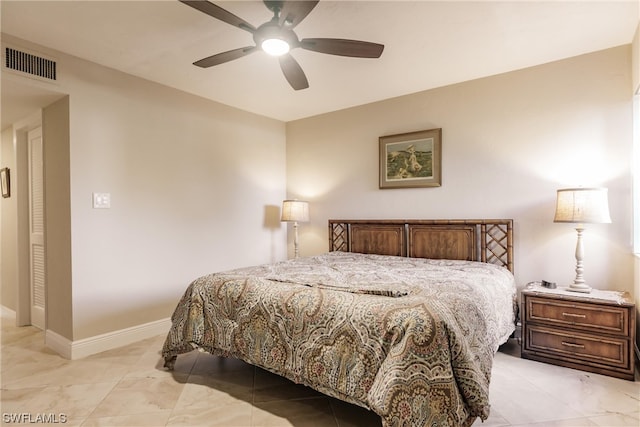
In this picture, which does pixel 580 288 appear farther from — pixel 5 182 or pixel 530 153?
pixel 5 182

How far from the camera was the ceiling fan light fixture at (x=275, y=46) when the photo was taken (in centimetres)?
214

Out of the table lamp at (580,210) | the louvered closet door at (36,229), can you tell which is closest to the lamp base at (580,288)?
the table lamp at (580,210)

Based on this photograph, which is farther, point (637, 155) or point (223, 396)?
point (637, 155)

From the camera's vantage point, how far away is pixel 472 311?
73.4 inches

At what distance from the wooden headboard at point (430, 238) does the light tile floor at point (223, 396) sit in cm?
97

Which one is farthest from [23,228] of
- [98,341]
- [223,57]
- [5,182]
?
[223,57]

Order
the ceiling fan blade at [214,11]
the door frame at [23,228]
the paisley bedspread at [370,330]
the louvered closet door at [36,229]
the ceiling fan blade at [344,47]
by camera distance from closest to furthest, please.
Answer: the paisley bedspread at [370,330] < the ceiling fan blade at [214,11] < the ceiling fan blade at [344,47] < the louvered closet door at [36,229] < the door frame at [23,228]

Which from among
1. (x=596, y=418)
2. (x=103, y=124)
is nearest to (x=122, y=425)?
(x=103, y=124)

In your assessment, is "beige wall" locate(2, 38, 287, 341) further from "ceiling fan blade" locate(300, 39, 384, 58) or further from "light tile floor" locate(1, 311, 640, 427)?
"ceiling fan blade" locate(300, 39, 384, 58)

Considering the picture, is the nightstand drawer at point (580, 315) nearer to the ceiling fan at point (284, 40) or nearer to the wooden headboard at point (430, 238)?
the wooden headboard at point (430, 238)

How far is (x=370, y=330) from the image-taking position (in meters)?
1.68

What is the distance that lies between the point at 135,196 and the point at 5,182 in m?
2.03

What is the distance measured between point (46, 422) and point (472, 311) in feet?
8.21

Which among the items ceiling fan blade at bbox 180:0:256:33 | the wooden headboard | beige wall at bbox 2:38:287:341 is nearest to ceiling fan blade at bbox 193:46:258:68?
ceiling fan blade at bbox 180:0:256:33
